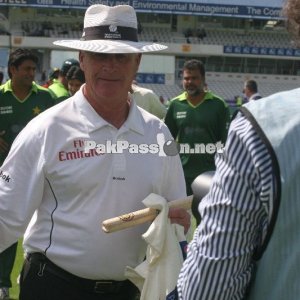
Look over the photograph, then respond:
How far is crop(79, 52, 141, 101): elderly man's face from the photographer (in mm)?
2432

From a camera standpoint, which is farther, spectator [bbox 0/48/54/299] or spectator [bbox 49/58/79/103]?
spectator [bbox 49/58/79/103]

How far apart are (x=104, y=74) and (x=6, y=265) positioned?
3026 mm

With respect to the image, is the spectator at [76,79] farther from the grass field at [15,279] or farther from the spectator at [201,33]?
the spectator at [201,33]

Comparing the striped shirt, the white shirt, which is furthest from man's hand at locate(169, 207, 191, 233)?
the striped shirt

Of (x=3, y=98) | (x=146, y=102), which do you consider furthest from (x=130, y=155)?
(x=146, y=102)

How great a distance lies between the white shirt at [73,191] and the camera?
2.34m

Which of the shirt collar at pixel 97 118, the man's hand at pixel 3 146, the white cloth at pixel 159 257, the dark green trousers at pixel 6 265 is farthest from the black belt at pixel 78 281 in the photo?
the man's hand at pixel 3 146

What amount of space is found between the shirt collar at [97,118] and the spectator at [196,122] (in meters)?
3.66

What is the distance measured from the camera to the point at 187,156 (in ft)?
20.6

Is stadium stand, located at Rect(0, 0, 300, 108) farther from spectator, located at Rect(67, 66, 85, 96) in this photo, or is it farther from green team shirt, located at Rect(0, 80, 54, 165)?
green team shirt, located at Rect(0, 80, 54, 165)

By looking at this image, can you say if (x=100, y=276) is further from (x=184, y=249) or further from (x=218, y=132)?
(x=218, y=132)

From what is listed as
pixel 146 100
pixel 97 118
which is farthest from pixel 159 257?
pixel 146 100

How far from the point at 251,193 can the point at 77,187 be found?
1.26 meters

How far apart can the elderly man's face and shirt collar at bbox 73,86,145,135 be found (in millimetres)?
47
